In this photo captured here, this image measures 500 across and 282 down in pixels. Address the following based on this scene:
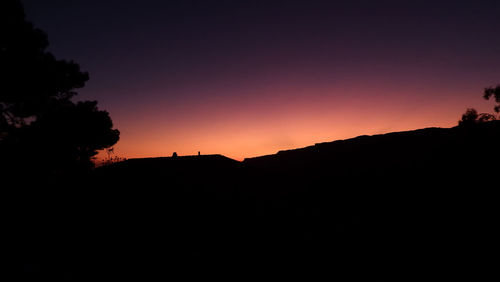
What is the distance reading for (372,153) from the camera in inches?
193

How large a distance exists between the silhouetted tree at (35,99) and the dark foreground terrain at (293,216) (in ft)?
25.2

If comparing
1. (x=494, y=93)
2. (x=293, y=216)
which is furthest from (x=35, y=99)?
(x=494, y=93)

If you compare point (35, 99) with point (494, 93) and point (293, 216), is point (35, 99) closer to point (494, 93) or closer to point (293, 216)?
point (293, 216)

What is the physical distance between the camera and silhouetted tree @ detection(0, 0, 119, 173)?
35.9 ft

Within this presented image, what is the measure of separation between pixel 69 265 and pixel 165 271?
5.52 ft

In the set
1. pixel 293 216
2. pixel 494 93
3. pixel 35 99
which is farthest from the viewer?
pixel 494 93

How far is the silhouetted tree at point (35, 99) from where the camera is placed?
10.9 metres

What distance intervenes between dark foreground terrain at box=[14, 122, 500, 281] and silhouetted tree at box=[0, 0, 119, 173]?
25.2 feet

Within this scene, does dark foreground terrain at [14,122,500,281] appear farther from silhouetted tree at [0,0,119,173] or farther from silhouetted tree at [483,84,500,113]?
silhouetted tree at [483,84,500,113]

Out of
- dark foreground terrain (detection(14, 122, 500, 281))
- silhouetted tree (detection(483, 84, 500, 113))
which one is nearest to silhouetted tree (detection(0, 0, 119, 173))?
dark foreground terrain (detection(14, 122, 500, 281))

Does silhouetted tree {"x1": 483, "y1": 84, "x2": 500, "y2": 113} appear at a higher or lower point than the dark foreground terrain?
higher

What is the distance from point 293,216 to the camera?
420cm

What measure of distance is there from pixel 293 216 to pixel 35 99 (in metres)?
14.4

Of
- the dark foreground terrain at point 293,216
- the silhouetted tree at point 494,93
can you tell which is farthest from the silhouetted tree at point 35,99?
the silhouetted tree at point 494,93
